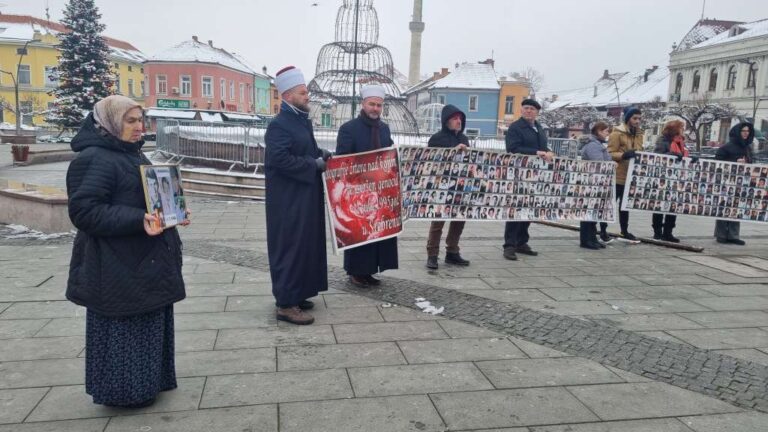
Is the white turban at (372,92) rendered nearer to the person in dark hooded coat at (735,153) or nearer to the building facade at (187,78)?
the person in dark hooded coat at (735,153)

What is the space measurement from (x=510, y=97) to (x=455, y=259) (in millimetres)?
58540

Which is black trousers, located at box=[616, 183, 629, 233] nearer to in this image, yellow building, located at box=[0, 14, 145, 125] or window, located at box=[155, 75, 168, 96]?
window, located at box=[155, 75, 168, 96]

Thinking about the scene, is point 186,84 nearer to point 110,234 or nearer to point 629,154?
point 629,154

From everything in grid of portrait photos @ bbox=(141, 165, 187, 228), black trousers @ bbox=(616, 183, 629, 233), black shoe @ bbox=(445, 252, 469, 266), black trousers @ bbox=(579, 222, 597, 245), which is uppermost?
grid of portrait photos @ bbox=(141, 165, 187, 228)

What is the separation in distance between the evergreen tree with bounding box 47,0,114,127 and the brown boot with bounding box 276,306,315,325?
111 ft

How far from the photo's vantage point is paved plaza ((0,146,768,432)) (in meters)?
3.15

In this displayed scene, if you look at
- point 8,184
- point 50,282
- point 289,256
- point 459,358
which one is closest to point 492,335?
point 459,358

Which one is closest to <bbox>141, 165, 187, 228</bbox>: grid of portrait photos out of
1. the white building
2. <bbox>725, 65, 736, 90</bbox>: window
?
the white building

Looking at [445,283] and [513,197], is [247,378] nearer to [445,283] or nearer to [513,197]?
[445,283]

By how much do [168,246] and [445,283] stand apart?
3.48m

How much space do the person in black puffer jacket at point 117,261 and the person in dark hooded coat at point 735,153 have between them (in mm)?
8616

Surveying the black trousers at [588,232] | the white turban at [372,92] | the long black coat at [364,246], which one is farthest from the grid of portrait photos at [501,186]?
the white turban at [372,92]

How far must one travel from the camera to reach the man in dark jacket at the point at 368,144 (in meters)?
5.31

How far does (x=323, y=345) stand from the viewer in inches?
164
